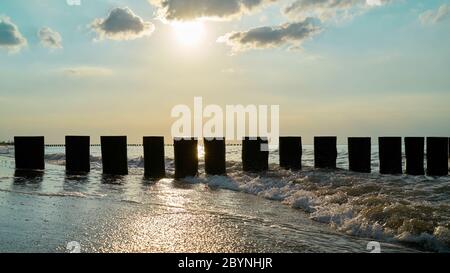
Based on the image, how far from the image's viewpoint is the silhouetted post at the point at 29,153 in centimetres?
1700

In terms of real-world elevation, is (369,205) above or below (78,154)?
below

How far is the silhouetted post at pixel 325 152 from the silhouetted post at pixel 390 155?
62.6 inches

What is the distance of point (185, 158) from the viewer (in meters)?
15.5

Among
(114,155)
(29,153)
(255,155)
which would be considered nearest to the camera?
(255,155)

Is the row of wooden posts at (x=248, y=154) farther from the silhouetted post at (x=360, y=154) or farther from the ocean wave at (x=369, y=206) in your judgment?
the ocean wave at (x=369, y=206)

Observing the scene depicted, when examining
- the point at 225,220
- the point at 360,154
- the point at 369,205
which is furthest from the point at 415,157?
the point at 225,220

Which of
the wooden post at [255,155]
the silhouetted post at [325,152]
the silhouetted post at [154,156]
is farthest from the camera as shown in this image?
the silhouetted post at [154,156]

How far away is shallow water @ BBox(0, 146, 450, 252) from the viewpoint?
4883 millimetres

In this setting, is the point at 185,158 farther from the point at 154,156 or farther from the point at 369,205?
the point at 369,205

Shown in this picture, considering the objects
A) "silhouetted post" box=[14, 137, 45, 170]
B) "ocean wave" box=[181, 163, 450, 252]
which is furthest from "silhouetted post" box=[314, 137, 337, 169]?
"silhouetted post" box=[14, 137, 45, 170]

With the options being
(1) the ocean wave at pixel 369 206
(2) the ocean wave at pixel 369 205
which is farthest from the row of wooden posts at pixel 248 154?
(1) the ocean wave at pixel 369 206

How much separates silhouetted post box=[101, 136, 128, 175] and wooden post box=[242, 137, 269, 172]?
175 inches

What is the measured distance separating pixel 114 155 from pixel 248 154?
4.90 m
